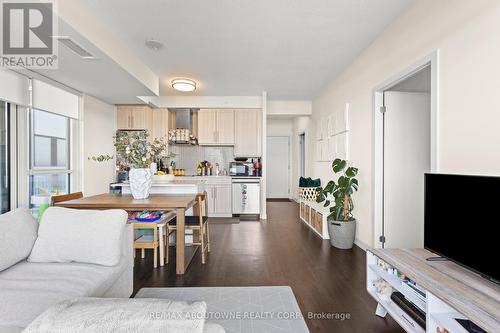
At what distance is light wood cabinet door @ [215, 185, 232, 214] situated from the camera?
18.7 ft

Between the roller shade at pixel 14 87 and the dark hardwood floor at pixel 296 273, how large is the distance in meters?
2.59

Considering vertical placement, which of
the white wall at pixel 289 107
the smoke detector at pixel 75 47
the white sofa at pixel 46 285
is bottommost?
the white sofa at pixel 46 285

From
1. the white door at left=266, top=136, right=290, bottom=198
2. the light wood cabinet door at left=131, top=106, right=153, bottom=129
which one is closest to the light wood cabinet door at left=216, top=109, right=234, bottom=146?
the light wood cabinet door at left=131, top=106, right=153, bottom=129

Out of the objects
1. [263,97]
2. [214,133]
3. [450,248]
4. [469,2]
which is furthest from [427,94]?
[214,133]

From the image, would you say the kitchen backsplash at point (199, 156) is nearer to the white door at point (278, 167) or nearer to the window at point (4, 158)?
the white door at point (278, 167)

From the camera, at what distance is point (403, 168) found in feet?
10.2

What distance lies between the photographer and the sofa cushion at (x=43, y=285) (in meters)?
1.23

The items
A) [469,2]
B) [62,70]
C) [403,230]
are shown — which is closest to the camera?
[469,2]

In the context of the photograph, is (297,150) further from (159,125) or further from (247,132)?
(159,125)

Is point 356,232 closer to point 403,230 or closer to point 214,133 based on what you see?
point 403,230

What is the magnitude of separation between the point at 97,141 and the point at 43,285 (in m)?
4.26

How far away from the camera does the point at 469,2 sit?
6.02ft

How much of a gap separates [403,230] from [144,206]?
3.01 metres

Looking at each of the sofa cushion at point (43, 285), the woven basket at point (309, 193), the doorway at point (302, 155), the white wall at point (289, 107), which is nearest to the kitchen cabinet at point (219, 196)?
the woven basket at point (309, 193)
